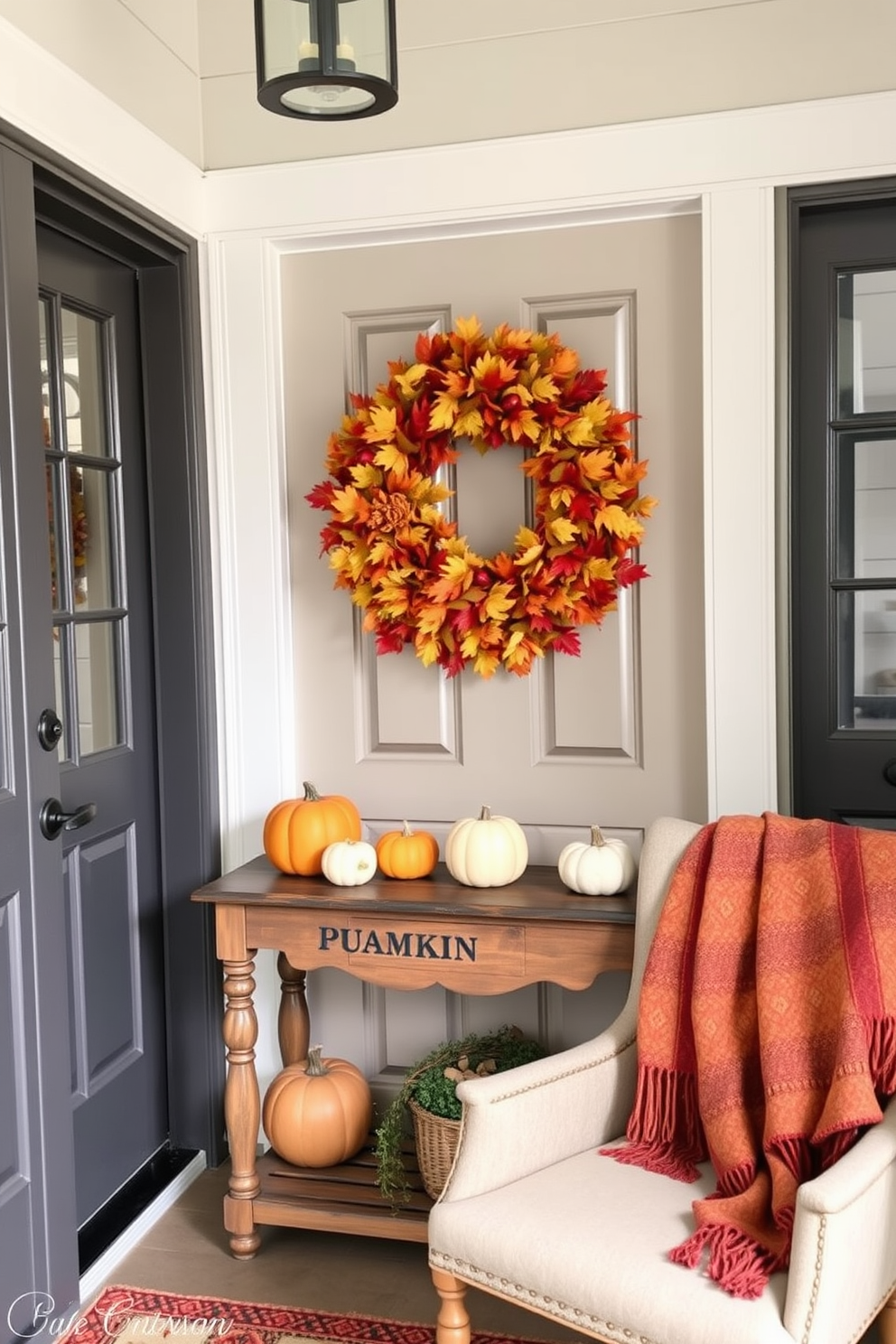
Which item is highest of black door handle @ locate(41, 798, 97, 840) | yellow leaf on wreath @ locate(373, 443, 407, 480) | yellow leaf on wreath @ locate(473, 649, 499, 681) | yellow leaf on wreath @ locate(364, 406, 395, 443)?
yellow leaf on wreath @ locate(364, 406, 395, 443)

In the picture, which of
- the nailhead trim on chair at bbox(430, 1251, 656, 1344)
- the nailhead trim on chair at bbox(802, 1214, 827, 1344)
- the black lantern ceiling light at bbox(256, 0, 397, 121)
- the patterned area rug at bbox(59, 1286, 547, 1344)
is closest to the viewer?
the nailhead trim on chair at bbox(802, 1214, 827, 1344)

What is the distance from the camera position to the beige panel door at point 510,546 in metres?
2.72

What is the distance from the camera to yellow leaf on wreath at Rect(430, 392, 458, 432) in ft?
8.71

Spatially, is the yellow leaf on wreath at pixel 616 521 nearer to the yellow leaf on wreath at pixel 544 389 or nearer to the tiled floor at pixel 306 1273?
the yellow leaf on wreath at pixel 544 389

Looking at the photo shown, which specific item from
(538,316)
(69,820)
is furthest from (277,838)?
(538,316)

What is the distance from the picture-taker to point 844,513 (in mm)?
2670

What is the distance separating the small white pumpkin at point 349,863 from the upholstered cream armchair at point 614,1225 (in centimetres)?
59

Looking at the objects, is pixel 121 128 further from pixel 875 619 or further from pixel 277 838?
pixel 875 619

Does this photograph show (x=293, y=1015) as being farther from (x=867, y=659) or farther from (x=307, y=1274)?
(x=867, y=659)

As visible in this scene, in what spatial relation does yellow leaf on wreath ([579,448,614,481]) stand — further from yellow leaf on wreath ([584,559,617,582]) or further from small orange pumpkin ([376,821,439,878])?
small orange pumpkin ([376,821,439,878])

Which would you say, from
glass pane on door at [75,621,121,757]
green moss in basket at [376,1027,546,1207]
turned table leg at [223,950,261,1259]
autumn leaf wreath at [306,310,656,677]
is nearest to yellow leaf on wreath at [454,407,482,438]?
autumn leaf wreath at [306,310,656,677]

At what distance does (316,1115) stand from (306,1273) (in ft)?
1.00

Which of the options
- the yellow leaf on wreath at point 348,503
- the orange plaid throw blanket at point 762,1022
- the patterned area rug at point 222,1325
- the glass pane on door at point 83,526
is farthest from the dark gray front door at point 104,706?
the orange plaid throw blanket at point 762,1022

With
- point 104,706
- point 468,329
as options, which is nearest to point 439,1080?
point 104,706
